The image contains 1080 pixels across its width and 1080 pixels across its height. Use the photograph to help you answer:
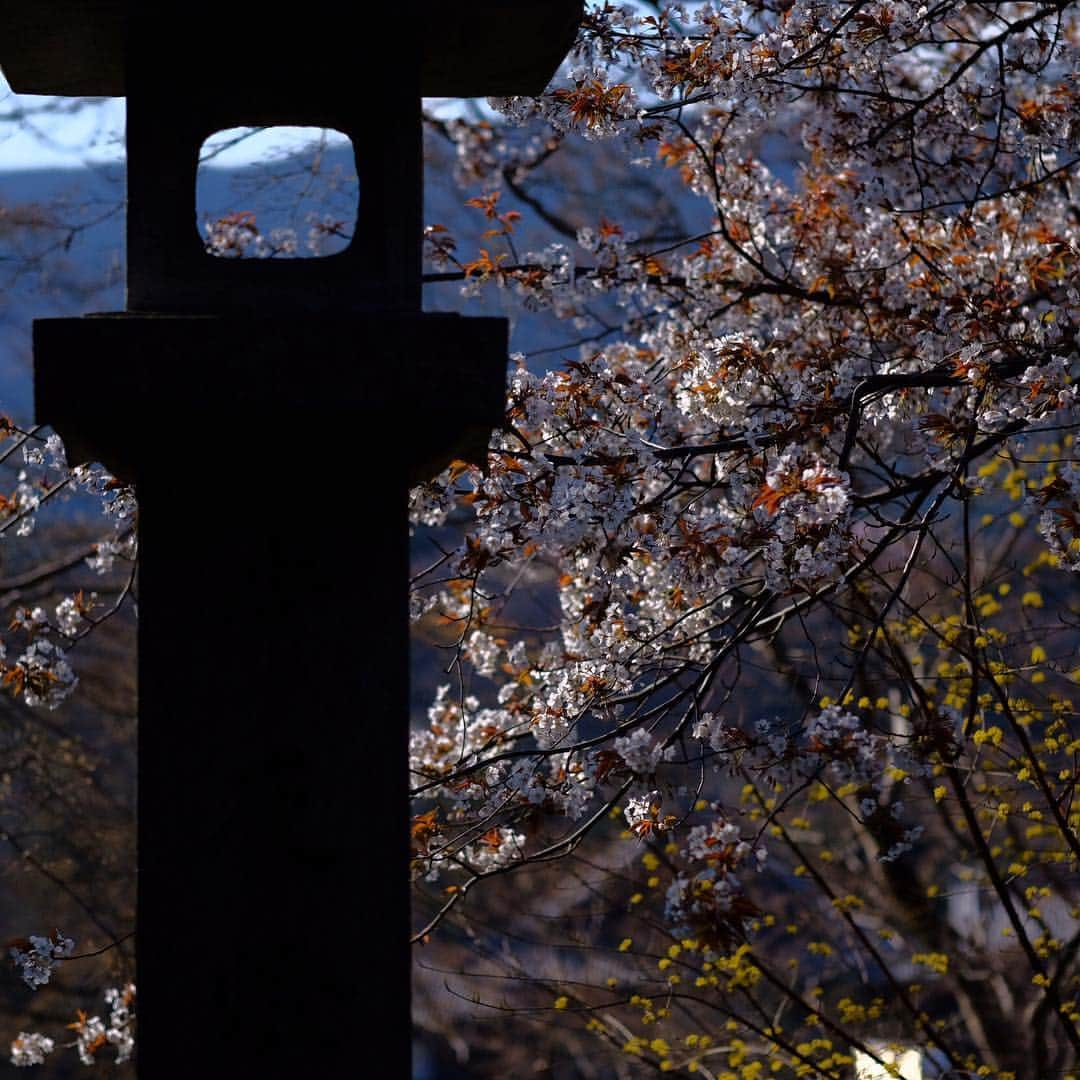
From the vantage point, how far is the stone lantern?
1.87m

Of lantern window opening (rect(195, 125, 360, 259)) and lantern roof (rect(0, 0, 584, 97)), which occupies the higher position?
lantern window opening (rect(195, 125, 360, 259))

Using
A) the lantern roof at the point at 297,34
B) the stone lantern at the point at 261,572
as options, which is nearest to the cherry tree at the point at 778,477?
the stone lantern at the point at 261,572

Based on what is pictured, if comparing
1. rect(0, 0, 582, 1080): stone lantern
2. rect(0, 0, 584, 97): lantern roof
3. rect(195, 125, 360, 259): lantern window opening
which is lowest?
rect(0, 0, 582, 1080): stone lantern

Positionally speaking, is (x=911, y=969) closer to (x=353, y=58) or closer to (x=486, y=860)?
(x=486, y=860)

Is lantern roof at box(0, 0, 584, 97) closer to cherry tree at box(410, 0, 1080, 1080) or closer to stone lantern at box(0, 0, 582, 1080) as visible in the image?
stone lantern at box(0, 0, 582, 1080)

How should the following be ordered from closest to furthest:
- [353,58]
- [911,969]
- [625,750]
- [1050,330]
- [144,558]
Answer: [144,558]
[353,58]
[625,750]
[1050,330]
[911,969]

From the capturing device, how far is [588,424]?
3561 mm

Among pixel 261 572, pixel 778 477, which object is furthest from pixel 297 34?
pixel 778 477

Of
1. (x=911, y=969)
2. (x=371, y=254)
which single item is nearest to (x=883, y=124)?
(x=371, y=254)

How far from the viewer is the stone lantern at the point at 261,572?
6.15ft

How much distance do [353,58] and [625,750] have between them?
5.35ft

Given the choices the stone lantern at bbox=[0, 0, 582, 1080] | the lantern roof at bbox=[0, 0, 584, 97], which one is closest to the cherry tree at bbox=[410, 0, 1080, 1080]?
the stone lantern at bbox=[0, 0, 582, 1080]

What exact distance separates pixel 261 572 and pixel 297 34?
922mm

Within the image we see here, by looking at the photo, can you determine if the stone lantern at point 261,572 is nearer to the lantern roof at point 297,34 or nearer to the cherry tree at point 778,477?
the lantern roof at point 297,34
